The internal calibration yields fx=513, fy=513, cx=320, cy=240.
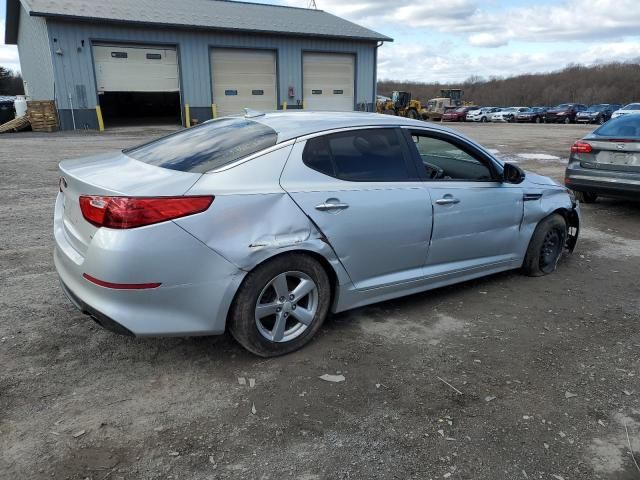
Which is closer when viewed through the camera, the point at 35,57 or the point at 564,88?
the point at 35,57

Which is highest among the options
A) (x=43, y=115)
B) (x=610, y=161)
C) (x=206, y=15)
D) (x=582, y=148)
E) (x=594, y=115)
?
(x=206, y=15)

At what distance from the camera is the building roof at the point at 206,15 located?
2141cm

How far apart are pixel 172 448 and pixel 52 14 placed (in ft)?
74.3

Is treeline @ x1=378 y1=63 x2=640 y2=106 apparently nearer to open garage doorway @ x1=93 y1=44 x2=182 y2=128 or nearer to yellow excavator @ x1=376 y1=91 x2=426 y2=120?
yellow excavator @ x1=376 y1=91 x2=426 y2=120

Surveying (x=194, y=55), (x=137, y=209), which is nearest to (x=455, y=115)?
(x=194, y=55)

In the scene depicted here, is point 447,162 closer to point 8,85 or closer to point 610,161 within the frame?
point 610,161

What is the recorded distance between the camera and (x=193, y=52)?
23.6 metres

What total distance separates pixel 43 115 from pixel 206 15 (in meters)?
9.09

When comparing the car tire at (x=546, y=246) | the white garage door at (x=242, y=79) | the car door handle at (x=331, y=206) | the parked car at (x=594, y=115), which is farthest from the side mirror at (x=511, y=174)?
the parked car at (x=594, y=115)

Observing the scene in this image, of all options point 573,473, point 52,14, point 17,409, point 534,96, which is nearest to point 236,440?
point 17,409

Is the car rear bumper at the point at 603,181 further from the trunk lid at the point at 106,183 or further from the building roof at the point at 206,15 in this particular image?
the building roof at the point at 206,15

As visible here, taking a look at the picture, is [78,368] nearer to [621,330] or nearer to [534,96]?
[621,330]

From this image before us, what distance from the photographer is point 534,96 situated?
95.2 m

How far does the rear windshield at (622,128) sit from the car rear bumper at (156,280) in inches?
262
